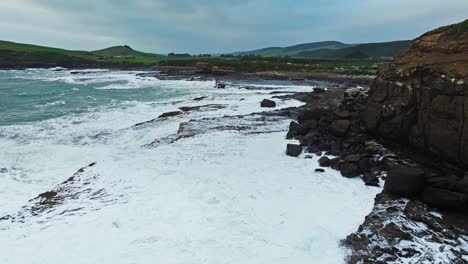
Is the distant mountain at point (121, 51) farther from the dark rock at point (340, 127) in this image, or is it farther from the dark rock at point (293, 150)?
the dark rock at point (293, 150)

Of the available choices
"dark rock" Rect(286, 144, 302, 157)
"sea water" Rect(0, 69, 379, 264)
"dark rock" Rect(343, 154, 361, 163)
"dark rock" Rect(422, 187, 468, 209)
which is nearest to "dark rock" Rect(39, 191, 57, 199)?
"sea water" Rect(0, 69, 379, 264)

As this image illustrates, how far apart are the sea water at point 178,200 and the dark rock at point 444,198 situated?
143 cm

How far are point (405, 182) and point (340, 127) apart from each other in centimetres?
611

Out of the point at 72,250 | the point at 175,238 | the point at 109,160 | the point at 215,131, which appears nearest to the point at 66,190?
the point at 109,160

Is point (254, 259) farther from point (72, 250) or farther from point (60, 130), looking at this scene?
point (60, 130)

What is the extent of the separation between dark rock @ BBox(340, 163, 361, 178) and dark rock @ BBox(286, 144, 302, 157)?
2495 millimetres

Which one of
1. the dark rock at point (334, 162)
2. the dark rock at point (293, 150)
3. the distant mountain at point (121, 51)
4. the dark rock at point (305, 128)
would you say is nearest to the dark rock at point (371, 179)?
the dark rock at point (334, 162)

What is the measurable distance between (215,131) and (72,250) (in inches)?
455

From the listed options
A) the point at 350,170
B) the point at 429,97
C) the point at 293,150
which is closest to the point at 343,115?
the point at 293,150

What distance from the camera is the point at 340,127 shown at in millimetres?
17000

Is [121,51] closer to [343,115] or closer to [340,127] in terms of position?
[343,115]

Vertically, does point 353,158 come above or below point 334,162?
above

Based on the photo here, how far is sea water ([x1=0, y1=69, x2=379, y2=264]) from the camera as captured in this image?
8.71 m

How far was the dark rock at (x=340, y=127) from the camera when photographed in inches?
661
